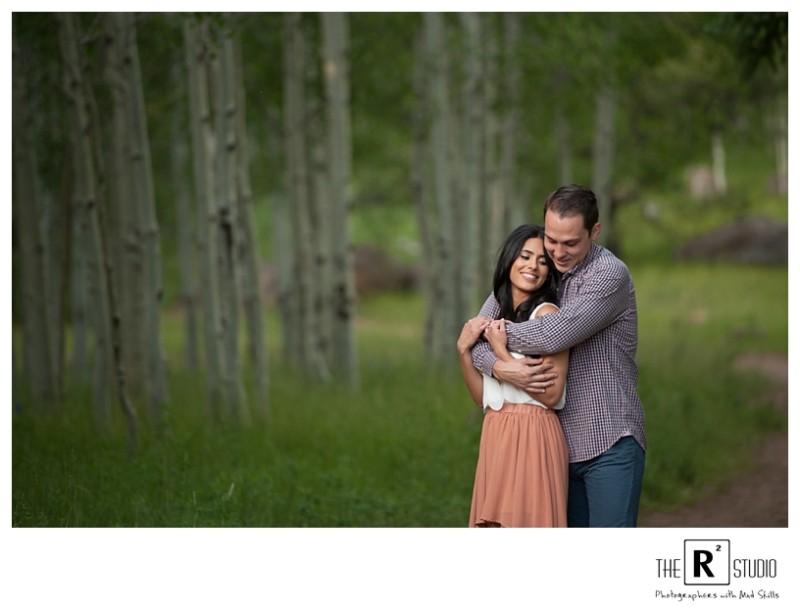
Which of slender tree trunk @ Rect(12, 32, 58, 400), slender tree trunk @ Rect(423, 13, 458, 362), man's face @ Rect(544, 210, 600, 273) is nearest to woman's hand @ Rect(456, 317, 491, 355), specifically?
man's face @ Rect(544, 210, 600, 273)

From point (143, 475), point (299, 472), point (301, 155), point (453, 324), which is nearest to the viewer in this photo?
point (143, 475)

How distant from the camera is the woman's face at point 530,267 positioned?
191 inches

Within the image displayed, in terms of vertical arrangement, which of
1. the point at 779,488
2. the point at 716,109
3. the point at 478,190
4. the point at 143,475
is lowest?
the point at 779,488

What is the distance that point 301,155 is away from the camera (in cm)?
1262

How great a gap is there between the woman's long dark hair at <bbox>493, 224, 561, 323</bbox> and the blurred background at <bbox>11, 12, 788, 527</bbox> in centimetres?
237

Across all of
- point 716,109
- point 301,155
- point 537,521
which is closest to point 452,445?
point 537,521

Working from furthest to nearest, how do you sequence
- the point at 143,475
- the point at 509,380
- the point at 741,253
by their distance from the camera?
the point at 741,253
the point at 143,475
the point at 509,380

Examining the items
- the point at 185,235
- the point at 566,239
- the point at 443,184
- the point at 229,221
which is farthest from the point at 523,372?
the point at 185,235

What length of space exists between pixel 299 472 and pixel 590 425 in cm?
348

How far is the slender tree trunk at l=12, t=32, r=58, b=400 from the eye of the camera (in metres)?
9.36

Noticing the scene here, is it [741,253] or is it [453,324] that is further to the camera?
[741,253]

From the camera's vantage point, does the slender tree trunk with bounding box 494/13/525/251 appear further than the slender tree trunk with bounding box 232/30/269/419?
Yes

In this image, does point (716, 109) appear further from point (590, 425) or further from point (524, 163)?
point (590, 425)
